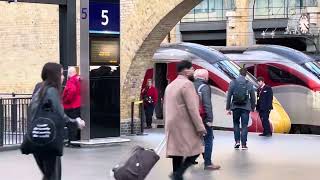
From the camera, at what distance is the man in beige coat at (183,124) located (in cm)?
861

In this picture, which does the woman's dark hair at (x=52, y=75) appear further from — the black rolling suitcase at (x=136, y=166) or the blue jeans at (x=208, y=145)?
the blue jeans at (x=208, y=145)

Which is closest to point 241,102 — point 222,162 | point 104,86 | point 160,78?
point 222,162

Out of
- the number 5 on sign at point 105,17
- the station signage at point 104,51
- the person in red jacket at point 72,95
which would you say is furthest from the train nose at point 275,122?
the person in red jacket at point 72,95

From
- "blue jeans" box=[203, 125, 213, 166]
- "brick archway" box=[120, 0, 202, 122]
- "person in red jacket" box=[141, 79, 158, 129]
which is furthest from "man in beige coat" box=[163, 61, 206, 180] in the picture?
"person in red jacket" box=[141, 79, 158, 129]

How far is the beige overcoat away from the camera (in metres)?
8.60

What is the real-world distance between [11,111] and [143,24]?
4909 mm

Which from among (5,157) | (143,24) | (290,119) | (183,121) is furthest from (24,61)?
(183,121)

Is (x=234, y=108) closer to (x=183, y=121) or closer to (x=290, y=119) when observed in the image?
(x=183, y=121)

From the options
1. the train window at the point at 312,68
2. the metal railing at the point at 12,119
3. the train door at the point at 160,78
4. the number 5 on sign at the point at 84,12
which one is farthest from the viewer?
the train door at the point at 160,78

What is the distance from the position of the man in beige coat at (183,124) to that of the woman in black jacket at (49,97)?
1.57 meters

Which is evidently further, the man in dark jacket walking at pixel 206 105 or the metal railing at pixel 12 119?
the metal railing at pixel 12 119

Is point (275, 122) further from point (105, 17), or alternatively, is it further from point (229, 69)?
point (105, 17)

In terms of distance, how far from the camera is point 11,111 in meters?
15.0

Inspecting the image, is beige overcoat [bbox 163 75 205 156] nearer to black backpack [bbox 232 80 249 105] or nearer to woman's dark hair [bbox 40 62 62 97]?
woman's dark hair [bbox 40 62 62 97]
